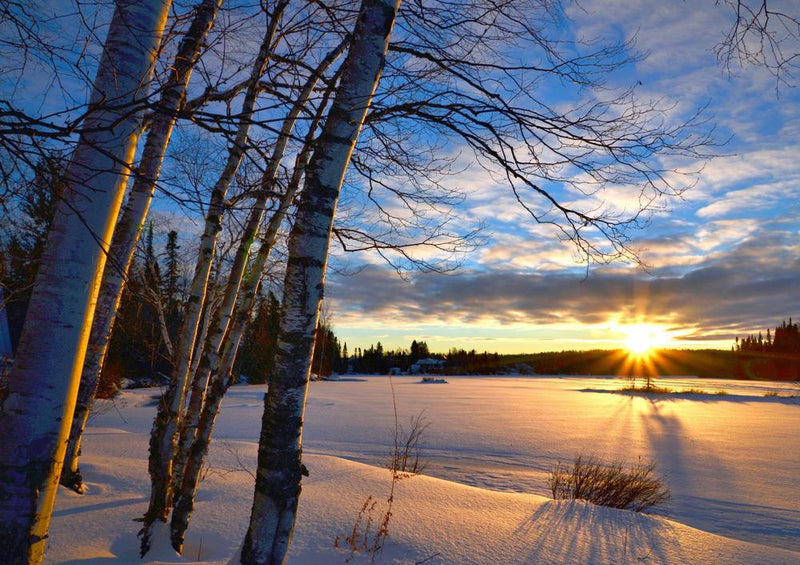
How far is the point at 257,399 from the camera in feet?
63.2

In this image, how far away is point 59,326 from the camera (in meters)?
1.68

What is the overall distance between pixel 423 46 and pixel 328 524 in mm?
3578

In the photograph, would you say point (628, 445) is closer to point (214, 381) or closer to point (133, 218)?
point (214, 381)

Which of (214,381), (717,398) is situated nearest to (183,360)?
(214,381)

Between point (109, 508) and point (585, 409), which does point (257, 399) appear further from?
point (109, 508)

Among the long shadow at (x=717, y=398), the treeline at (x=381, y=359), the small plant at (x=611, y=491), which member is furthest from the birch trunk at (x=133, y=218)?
the treeline at (x=381, y=359)

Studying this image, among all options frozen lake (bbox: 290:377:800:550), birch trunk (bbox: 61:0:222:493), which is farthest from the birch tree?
frozen lake (bbox: 290:377:800:550)

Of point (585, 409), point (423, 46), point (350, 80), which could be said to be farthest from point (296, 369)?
point (585, 409)

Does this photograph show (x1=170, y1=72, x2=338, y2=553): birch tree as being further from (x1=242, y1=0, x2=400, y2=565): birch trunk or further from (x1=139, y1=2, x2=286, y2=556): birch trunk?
(x1=242, y1=0, x2=400, y2=565): birch trunk

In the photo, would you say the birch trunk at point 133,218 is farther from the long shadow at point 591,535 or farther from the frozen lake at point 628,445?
the frozen lake at point 628,445

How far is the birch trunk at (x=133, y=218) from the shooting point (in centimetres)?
319

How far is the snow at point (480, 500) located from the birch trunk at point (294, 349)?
574mm

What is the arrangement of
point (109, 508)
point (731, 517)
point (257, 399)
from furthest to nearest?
point (257, 399)
point (731, 517)
point (109, 508)

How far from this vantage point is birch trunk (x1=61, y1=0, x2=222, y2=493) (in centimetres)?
319
